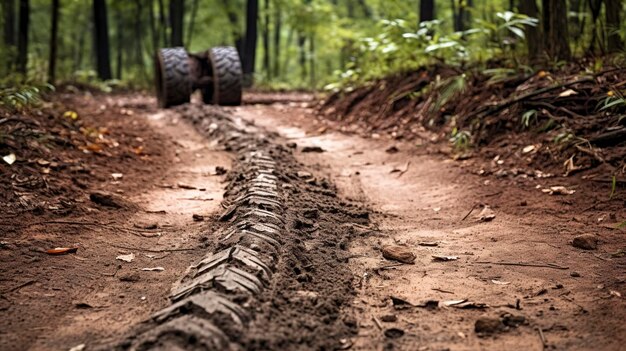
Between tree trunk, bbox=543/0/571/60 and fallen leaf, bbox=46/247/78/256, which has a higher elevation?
tree trunk, bbox=543/0/571/60

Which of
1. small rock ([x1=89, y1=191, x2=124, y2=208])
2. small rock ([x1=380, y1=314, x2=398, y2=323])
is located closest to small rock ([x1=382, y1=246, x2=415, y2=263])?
small rock ([x1=380, y1=314, x2=398, y2=323])

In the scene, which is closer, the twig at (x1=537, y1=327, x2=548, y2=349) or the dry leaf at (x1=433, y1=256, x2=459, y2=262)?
the twig at (x1=537, y1=327, x2=548, y2=349)

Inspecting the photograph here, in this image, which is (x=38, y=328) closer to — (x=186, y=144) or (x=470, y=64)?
(x=186, y=144)

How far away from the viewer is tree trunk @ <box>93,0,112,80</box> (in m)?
15.2

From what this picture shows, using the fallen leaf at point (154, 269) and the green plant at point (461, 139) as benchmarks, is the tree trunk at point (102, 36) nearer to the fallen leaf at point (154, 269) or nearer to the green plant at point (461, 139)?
the green plant at point (461, 139)

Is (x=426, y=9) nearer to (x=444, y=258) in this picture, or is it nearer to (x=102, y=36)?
(x=444, y=258)

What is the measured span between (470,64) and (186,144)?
11.2 feet

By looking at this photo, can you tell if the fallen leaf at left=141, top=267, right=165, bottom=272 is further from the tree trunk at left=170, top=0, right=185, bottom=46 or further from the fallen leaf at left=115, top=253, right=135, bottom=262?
the tree trunk at left=170, top=0, right=185, bottom=46

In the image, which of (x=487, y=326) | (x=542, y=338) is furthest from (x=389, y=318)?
(x=542, y=338)

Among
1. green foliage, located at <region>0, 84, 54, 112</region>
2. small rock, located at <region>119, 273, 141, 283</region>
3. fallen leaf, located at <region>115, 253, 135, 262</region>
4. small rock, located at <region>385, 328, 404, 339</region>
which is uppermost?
green foliage, located at <region>0, 84, 54, 112</region>

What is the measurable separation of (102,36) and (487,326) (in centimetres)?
1601

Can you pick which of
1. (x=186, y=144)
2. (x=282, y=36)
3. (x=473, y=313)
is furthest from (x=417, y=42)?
(x=282, y=36)

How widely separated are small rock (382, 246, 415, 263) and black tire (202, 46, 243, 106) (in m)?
6.79

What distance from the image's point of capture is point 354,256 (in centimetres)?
262
